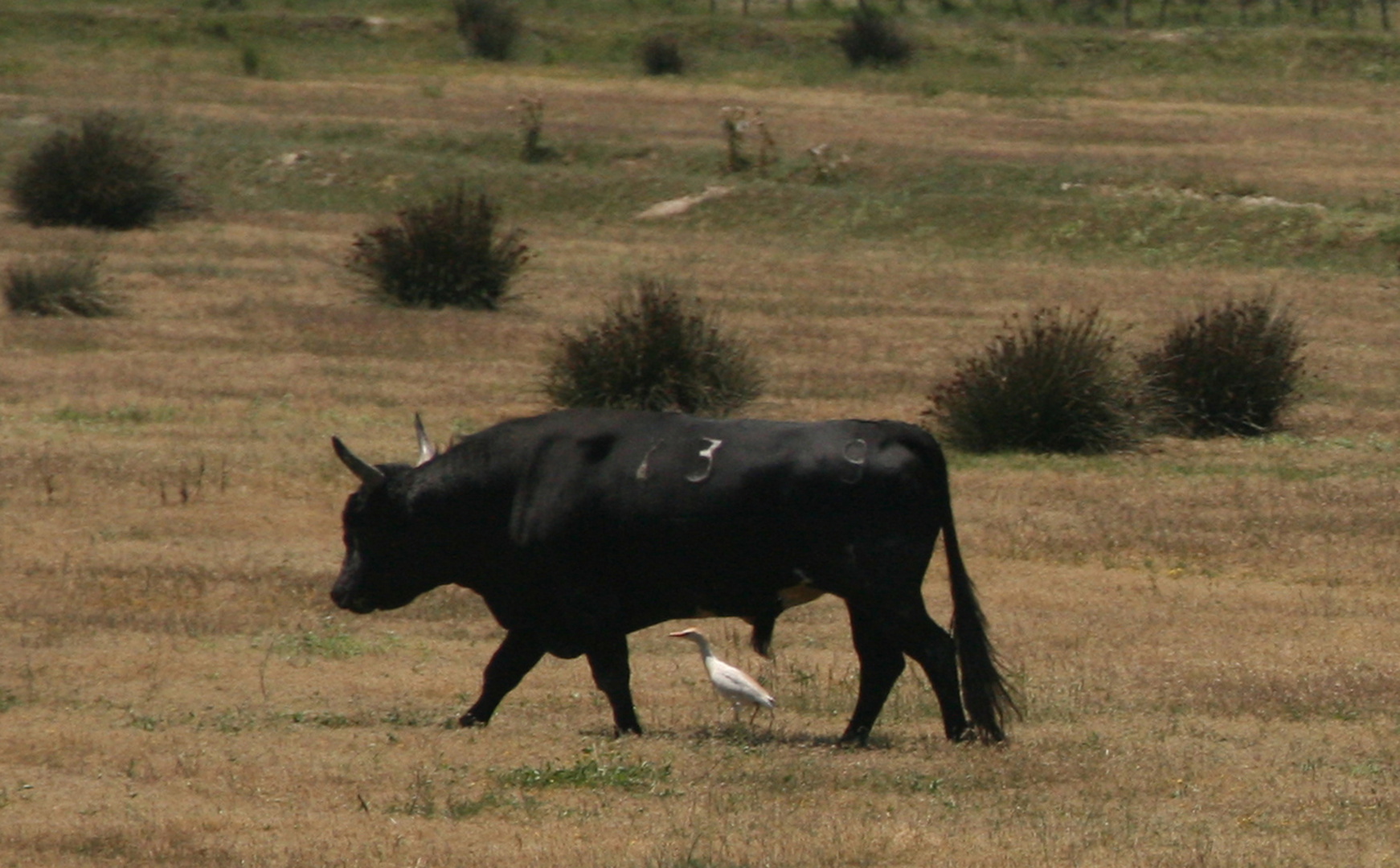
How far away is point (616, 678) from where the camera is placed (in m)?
9.91

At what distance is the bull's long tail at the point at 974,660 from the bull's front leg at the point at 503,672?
6.35ft

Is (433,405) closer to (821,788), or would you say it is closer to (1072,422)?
(1072,422)

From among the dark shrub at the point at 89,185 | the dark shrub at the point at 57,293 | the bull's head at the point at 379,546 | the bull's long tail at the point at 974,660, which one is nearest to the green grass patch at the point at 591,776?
the bull's long tail at the point at 974,660

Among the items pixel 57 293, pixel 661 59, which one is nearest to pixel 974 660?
pixel 57 293

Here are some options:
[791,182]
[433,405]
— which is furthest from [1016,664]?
[791,182]

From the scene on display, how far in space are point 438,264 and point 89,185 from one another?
8.24 m

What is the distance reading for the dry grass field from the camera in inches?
329

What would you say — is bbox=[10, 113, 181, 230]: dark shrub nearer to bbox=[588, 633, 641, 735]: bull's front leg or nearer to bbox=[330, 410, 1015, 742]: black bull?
bbox=[330, 410, 1015, 742]: black bull

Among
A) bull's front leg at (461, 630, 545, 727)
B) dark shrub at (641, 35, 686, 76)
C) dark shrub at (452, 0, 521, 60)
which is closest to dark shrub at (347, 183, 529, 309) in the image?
bull's front leg at (461, 630, 545, 727)

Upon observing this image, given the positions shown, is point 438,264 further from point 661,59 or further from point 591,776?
point 661,59

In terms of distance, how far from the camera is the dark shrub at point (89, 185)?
32688 millimetres

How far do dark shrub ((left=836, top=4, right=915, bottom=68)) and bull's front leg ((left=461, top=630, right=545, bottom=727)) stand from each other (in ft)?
138

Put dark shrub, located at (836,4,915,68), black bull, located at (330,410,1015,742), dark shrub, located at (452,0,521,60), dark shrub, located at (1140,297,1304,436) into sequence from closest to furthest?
black bull, located at (330,410,1015,742) < dark shrub, located at (1140,297,1304,436) < dark shrub, located at (836,4,915,68) < dark shrub, located at (452,0,521,60)

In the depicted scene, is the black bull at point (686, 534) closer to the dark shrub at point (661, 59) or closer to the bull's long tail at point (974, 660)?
the bull's long tail at point (974, 660)
